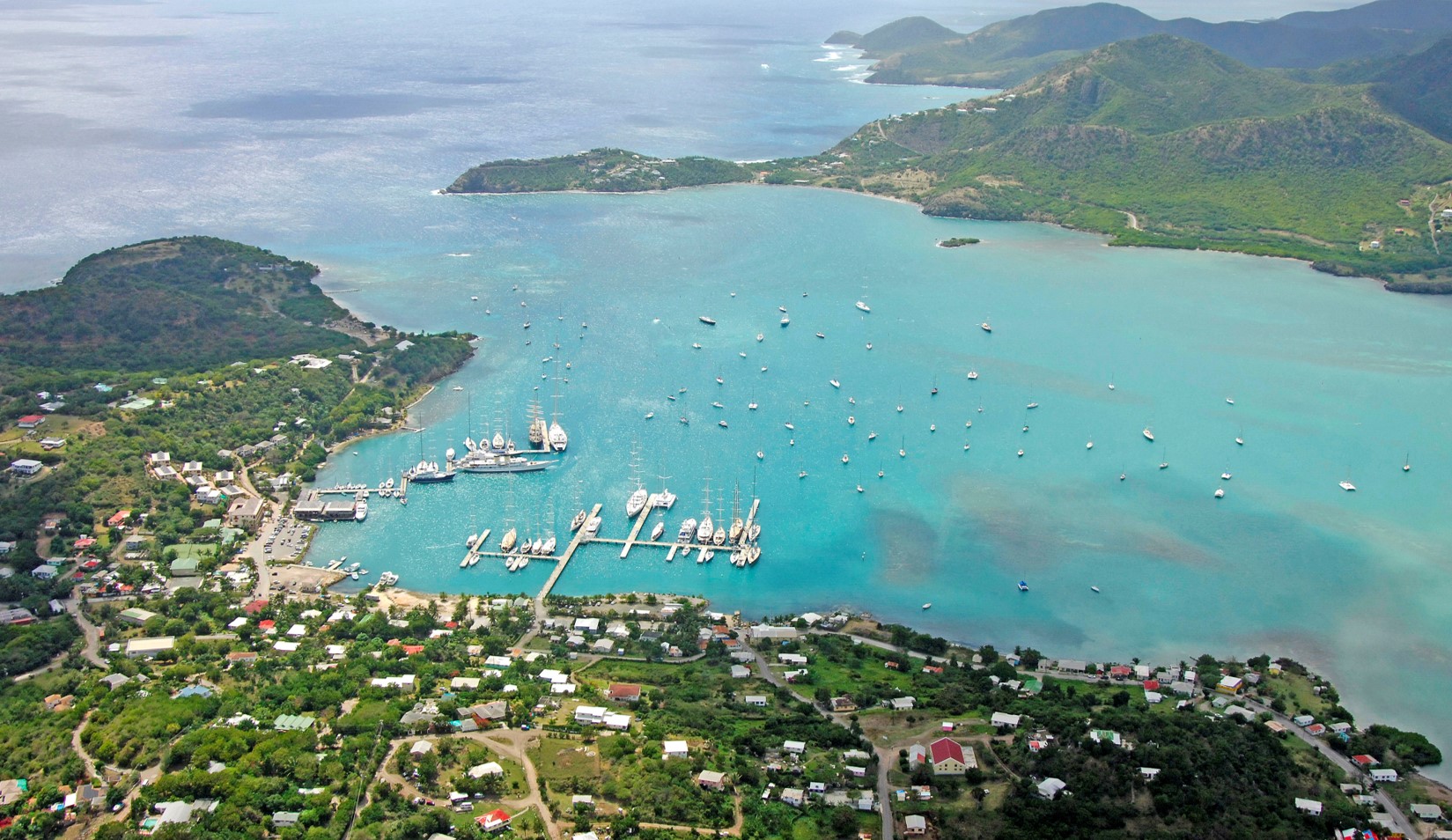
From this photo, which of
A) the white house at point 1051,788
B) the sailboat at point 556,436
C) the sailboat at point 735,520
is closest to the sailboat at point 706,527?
the sailboat at point 735,520

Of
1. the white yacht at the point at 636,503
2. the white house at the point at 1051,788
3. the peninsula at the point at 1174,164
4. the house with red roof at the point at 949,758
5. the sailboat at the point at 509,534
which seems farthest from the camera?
the peninsula at the point at 1174,164

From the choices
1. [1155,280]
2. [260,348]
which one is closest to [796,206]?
[1155,280]

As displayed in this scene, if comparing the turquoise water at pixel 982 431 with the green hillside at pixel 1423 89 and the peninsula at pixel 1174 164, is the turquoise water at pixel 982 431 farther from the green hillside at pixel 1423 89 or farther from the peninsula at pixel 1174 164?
the green hillside at pixel 1423 89

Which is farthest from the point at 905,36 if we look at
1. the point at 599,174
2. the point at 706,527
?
the point at 706,527

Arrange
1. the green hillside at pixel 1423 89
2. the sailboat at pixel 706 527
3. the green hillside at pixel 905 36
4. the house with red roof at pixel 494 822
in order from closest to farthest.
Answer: the house with red roof at pixel 494 822 < the sailboat at pixel 706 527 < the green hillside at pixel 1423 89 < the green hillside at pixel 905 36

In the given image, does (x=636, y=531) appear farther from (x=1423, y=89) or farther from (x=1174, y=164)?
(x=1423, y=89)

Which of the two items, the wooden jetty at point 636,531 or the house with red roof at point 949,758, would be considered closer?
the house with red roof at point 949,758
